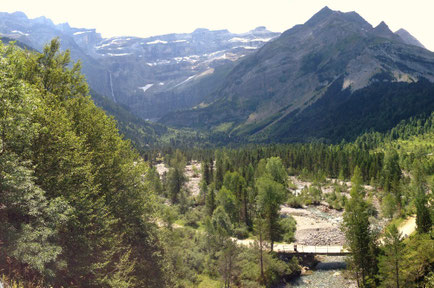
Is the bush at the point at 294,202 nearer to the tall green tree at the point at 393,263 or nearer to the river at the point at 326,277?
the river at the point at 326,277

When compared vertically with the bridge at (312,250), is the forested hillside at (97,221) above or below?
above

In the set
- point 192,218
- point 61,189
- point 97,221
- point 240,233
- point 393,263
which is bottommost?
point 192,218

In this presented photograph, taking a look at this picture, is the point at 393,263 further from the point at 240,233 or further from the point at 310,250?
the point at 240,233

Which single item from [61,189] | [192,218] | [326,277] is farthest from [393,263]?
[192,218]

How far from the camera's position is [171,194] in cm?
10575

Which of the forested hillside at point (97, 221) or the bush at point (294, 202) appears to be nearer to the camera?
the forested hillside at point (97, 221)

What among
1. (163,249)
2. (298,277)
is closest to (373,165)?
(298,277)

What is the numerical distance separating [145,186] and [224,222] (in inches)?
1265

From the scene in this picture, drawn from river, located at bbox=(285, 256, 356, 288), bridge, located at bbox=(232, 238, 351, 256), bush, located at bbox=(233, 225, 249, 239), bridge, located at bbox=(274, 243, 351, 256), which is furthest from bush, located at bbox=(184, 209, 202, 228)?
river, located at bbox=(285, 256, 356, 288)

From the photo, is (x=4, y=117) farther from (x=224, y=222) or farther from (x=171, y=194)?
(x=171, y=194)

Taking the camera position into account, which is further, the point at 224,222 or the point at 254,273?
the point at 224,222

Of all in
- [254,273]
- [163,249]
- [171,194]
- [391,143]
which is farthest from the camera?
[391,143]

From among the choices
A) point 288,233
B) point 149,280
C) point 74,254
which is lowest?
point 288,233

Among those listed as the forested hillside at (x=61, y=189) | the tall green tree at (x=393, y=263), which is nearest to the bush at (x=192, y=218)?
the forested hillside at (x=61, y=189)
